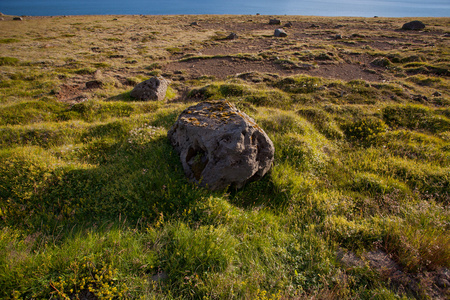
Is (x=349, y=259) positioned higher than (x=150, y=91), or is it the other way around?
(x=150, y=91)

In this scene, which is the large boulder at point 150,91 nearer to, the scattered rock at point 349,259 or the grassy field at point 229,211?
the grassy field at point 229,211

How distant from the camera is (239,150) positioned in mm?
5617

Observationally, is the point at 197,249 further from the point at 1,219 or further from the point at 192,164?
the point at 1,219

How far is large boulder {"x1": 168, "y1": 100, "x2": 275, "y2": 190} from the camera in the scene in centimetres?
561

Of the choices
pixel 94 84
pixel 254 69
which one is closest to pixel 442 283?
pixel 254 69

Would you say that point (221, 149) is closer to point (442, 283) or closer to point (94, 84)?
point (442, 283)

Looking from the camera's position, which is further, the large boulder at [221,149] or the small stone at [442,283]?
the large boulder at [221,149]

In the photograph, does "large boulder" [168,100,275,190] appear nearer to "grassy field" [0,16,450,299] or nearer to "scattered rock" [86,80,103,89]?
"grassy field" [0,16,450,299]

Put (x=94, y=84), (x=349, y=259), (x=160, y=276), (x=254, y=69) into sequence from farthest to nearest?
(x=254, y=69) < (x=94, y=84) < (x=349, y=259) < (x=160, y=276)

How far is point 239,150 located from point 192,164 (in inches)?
55.6

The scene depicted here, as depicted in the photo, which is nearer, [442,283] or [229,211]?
[442,283]

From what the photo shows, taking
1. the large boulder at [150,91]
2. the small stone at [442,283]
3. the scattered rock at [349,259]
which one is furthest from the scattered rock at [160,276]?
the large boulder at [150,91]

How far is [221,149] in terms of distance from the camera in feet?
18.6

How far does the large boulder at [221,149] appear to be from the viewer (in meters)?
5.61
